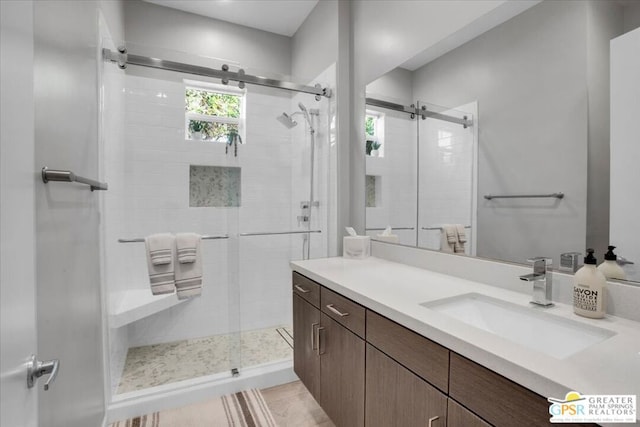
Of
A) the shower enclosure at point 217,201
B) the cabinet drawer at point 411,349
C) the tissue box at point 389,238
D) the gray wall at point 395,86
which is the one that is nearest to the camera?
the cabinet drawer at point 411,349

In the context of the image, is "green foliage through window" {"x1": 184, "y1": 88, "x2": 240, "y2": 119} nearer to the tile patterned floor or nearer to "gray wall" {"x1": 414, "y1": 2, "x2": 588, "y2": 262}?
"gray wall" {"x1": 414, "y1": 2, "x2": 588, "y2": 262}

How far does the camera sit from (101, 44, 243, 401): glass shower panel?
6.91 ft

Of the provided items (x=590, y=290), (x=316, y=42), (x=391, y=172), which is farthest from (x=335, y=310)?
(x=316, y=42)

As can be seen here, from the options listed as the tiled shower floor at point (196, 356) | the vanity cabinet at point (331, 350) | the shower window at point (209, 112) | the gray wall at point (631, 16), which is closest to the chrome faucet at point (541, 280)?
Answer: the vanity cabinet at point (331, 350)

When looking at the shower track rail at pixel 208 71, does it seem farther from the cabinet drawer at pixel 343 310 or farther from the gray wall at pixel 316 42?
the cabinet drawer at pixel 343 310

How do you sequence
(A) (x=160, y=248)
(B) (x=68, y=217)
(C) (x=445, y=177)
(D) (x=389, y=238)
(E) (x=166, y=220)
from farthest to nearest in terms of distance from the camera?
(E) (x=166, y=220)
(A) (x=160, y=248)
(D) (x=389, y=238)
(C) (x=445, y=177)
(B) (x=68, y=217)

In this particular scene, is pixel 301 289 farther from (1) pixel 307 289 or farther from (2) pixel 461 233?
(2) pixel 461 233

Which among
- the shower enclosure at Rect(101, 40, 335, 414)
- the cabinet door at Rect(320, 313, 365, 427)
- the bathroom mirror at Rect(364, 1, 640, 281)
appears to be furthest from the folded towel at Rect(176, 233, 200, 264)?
the bathroom mirror at Rect(364, 1, 640, 281)

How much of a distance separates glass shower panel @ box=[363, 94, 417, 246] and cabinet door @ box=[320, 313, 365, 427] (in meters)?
0.75

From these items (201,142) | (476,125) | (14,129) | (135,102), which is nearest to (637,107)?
(476,125)

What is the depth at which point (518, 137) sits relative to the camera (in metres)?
1.23

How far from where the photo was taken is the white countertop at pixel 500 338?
58 cm

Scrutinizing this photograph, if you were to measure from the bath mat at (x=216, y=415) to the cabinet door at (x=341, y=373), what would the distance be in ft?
1.87

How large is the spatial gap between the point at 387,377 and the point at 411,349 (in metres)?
0.18
